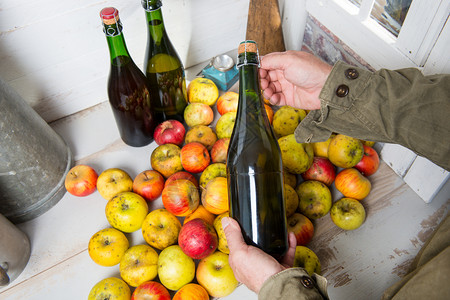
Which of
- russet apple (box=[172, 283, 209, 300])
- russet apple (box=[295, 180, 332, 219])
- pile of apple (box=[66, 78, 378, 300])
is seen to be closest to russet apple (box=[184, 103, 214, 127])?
pile of apple (box=[66, 78, 378, 300])

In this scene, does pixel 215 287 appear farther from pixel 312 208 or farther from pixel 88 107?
pixel 88 107

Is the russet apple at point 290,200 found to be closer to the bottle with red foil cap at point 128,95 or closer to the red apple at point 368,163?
the red apple at point 368,163

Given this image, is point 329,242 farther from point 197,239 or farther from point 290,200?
point 197,239

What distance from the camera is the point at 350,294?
721 mm

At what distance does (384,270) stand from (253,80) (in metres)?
0.49

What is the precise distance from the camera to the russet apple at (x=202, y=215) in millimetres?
784

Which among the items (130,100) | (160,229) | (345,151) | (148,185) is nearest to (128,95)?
(130,100)

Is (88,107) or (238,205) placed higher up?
(238,205)

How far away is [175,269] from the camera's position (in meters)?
0.70

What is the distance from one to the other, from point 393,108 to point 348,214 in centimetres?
29

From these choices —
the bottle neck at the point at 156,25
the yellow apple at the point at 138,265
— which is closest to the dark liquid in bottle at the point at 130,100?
the bottle neck at the point at 156,25

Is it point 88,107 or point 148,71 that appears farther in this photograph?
point 88,107

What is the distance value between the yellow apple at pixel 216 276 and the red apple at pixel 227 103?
1.34 ft

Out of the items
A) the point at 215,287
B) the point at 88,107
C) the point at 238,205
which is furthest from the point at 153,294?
the point at 88,107
